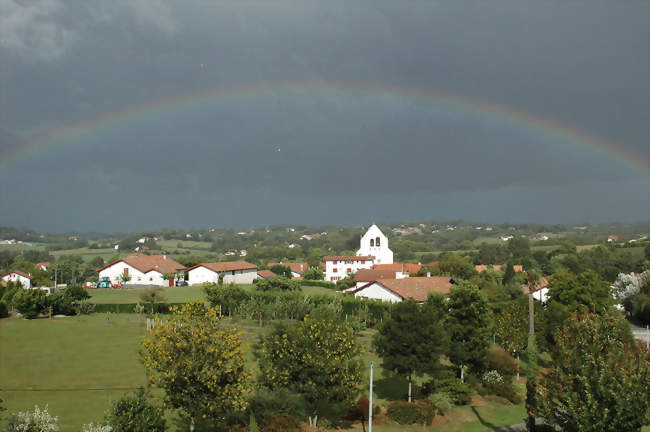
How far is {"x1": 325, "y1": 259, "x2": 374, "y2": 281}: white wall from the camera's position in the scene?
379 ft

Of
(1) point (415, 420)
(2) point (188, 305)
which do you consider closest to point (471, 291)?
(1) point (415, 420)

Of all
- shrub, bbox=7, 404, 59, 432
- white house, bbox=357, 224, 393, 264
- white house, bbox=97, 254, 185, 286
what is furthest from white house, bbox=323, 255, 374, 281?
shrub, bbox=7, 404, 59, 432

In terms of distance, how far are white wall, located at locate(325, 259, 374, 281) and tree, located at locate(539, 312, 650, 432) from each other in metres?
97.8

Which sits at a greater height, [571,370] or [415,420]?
[571,370]

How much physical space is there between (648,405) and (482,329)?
609 inches

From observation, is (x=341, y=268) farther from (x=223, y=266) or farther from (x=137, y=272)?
(x=137, y=272)

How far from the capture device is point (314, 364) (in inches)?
825

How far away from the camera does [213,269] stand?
92938 mm

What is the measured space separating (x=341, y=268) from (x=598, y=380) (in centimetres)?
10065

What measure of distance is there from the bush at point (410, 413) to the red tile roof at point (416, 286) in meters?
34.6

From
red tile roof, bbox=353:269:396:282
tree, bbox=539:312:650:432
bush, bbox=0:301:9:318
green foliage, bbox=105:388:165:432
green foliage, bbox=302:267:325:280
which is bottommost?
green foliage, bbox=302:267:325:280

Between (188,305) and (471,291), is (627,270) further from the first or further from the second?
(188,305)

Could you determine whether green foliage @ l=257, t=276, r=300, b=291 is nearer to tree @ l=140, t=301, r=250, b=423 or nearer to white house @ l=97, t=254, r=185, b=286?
white house @ l=97, t=254, r=185, b=286

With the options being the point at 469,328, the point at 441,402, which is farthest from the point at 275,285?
the point at 441,402
